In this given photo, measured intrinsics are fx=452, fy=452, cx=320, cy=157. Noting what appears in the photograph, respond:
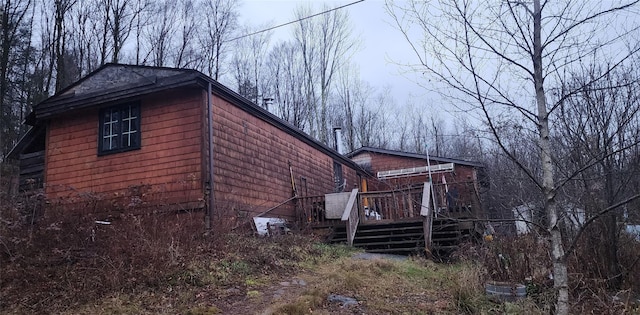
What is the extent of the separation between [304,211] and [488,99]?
9874 mm

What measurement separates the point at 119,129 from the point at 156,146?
130 centimetres

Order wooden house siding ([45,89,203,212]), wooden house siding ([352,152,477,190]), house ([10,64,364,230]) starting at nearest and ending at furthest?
house ([10,64,364,230]), wooden house siding ([45,89,203,212]), wooden house siding ([352,152,477,190])

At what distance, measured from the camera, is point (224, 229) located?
8.34m

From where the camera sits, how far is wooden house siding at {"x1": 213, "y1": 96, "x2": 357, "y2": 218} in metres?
10.3

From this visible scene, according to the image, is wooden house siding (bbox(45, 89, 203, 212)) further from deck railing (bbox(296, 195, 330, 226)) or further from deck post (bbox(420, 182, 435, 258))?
deck post (bbox(420, 182, 435, 258))

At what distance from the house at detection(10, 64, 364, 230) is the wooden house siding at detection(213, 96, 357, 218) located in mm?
27

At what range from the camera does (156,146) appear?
10336 millimetres

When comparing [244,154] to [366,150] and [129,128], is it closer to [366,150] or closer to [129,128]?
[129,128]

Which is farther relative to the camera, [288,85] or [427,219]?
[288,85]

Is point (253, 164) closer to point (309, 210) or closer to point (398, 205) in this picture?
point (309, 210)

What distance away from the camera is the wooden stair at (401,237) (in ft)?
35.8

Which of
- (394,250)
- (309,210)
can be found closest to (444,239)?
(394,250)

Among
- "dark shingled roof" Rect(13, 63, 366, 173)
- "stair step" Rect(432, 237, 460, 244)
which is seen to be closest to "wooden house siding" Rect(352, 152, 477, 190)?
"stair step" Rect(432, 237, 460, 244)

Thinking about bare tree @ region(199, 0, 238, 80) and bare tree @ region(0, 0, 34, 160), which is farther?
bare tree @ region(199, 0, 238, 80)
